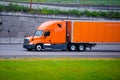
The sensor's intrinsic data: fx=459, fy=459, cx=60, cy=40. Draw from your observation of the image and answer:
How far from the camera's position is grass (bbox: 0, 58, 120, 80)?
20.2 m

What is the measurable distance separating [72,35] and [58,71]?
68.0ft

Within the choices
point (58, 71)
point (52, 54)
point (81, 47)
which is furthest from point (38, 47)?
point (58, 71)

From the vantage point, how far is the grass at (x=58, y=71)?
20.2 metres

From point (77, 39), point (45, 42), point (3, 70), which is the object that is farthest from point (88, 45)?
point (3, 70)

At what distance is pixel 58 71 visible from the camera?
21.5m

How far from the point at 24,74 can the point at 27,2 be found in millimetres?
45734

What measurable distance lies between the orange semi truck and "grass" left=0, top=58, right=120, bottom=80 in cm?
1597

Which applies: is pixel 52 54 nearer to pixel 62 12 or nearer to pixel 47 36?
pixel 47 36

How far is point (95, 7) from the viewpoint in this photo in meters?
67.1

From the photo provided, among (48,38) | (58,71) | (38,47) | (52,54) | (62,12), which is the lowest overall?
(52,54)

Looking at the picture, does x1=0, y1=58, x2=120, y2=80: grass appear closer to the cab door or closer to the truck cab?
the truck cab

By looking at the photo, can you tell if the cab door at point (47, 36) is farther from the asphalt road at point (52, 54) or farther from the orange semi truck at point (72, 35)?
the asphalt road at point (52, 54)

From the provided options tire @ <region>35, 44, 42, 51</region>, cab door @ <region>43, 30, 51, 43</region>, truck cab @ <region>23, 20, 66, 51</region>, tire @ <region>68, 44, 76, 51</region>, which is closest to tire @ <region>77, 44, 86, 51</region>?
tire @ <region>68, 44, 76, 51</region>

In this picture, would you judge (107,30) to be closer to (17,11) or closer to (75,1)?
(17,11)
